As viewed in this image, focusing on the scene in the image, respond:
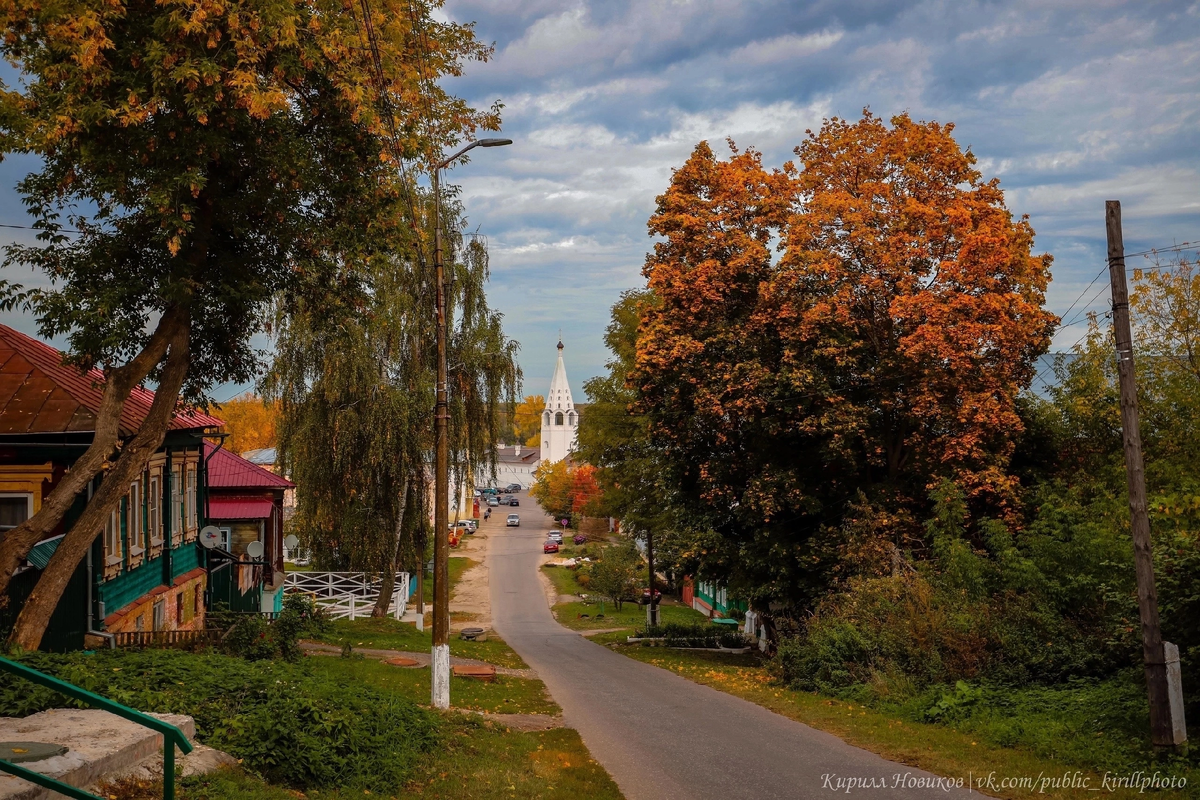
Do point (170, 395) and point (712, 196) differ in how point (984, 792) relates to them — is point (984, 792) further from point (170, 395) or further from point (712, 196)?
point (712, 196)

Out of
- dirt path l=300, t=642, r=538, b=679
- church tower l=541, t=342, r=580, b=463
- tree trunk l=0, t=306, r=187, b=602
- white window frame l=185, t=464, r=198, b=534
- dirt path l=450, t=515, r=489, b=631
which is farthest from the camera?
church tower l=541, t=342, r=580, b=463

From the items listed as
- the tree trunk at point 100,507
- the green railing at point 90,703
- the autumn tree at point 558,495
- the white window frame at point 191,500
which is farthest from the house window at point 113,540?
the autumn tree at point 558,495

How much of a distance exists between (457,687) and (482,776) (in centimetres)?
832

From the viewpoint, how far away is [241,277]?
13.9 m

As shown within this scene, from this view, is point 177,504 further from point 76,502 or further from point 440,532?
point 440,532

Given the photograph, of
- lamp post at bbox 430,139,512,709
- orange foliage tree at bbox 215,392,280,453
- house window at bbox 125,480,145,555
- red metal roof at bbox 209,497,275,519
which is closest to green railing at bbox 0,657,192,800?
lamp post at bbox 430,139,512,709

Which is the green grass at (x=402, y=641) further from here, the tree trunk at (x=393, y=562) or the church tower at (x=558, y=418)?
the church tower at (x=558, y=418)

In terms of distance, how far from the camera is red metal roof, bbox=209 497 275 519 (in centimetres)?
3138

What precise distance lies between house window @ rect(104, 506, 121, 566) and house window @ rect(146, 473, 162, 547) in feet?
6.91

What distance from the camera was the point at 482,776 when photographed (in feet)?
36.8

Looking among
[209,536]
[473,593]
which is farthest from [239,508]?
[473,593]

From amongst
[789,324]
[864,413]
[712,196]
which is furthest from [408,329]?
[864,413]

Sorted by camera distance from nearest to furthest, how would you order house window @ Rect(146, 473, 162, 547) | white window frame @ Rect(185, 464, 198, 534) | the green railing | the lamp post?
the green railing < the lamp post < house window @ Rect(146, 473, 162, 547) < white window frame @ Rect(185, 464, 198, 534)

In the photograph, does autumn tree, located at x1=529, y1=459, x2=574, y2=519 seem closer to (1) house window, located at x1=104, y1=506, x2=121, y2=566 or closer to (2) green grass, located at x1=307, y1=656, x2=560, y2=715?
(2) green grass, located at x1=307, y1=656, x2=560, y2=715
